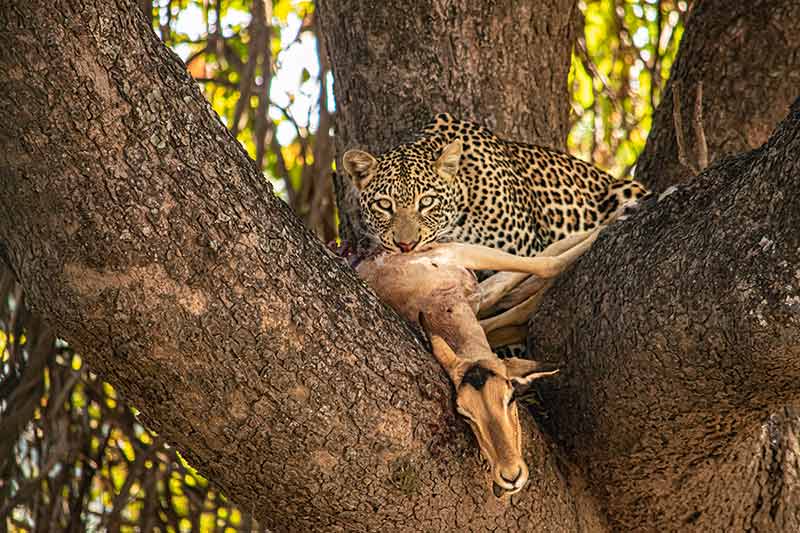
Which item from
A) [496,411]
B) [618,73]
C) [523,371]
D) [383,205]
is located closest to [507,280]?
[523,371]

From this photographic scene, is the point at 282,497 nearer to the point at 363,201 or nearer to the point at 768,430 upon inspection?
the point at 768,430

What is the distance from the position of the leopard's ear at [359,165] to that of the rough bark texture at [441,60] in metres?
0.09

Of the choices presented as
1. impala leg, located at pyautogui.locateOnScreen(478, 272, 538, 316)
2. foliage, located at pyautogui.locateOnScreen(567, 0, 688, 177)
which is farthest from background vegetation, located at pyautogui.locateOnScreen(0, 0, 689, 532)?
impala leg, located at pyautogui.locateOnScreen(478, 272, 538, 316)

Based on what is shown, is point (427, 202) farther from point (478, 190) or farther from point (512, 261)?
point (512, 261)

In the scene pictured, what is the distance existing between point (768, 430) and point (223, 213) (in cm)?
183

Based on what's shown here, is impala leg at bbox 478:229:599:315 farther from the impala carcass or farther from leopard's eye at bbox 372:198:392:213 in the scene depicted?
leopard's eye at bbox 372:198:392:213

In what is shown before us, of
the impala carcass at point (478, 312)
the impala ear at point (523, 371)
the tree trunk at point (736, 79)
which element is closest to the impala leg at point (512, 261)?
the impala carcass at point (478, 312)

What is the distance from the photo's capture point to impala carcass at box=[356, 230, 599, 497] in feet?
10.1

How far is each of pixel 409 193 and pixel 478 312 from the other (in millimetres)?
1422

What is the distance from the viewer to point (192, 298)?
2787mm

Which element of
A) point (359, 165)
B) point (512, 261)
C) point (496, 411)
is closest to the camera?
point (496, 411)

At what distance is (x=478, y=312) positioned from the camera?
370 centimetres

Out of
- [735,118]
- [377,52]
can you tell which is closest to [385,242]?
[377,52]

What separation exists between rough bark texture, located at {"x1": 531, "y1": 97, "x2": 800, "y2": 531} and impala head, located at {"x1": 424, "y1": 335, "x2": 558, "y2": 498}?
0.23 metres
